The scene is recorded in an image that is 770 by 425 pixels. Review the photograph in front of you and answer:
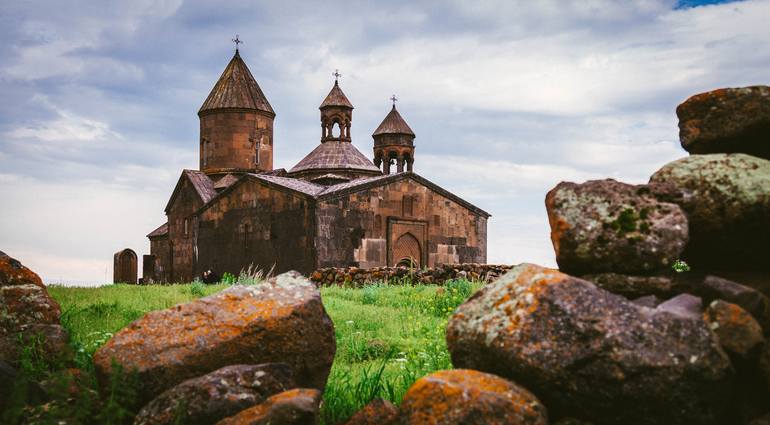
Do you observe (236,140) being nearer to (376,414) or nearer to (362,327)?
(362,327)

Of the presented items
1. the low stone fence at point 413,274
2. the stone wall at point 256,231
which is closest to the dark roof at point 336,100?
the stone wall at point 256,231

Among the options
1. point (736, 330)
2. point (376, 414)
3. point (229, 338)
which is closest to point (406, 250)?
point (229, 338)

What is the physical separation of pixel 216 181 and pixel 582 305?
28193mm

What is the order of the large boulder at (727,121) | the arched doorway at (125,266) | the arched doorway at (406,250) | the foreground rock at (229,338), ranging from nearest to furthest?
the large boulder at (727,121) → the foreground rock at (229,338) → the arched doorway at (406,250) → the arched doorway at (125,266)

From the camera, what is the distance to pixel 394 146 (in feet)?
106

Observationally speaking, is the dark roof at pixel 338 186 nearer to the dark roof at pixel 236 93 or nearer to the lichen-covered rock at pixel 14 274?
the dark roof at pixel 236 93

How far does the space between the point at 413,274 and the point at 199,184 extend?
1608 cm

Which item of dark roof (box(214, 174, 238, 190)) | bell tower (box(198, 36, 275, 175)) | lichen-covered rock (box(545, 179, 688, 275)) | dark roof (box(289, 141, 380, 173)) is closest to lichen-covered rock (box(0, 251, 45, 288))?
lichen-covered rock (box(545, 179, 688, 275))

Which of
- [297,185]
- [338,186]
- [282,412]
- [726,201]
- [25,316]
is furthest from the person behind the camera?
[297,185]

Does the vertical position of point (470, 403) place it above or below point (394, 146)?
below

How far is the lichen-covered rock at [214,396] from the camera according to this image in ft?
10.7

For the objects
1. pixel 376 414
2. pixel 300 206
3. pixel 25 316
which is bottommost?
pixel 376 414

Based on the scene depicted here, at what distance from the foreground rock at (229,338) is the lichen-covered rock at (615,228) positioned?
142cm

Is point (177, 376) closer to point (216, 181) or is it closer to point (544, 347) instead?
point (544, 347)
